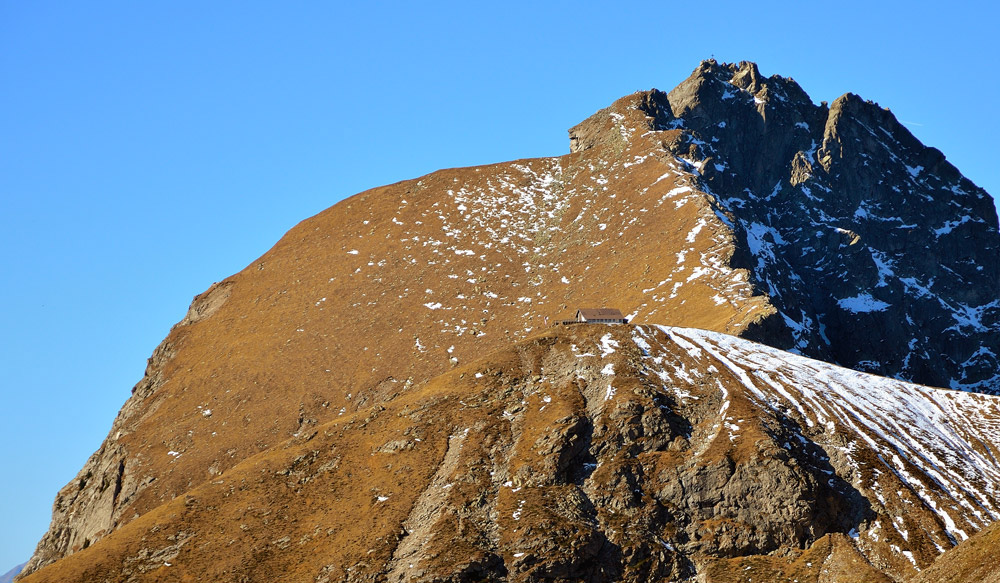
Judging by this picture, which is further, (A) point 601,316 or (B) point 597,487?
(A) point 601,316

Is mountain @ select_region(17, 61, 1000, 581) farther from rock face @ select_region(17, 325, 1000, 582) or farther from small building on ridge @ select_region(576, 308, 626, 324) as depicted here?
small building on ridge @ select_region(576, 308, 626, 324)

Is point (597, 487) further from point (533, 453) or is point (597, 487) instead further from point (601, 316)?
point (601, 316)

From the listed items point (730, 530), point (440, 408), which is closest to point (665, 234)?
point (440, 408)

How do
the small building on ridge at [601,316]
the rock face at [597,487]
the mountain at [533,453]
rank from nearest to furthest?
the rock face at [597,487]
the mountain at [533,453]
the small building on ridge at [601,316]

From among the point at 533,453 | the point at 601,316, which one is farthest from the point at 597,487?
the point at 601,316

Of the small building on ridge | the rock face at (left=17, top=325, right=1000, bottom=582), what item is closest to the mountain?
the rock face at (left=17, top=325, right=1000, bottom=582)

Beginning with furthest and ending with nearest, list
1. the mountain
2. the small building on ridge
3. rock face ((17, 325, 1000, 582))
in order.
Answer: the small building on ridge
the mountain
rock face ((17, 325, 1000, 582))

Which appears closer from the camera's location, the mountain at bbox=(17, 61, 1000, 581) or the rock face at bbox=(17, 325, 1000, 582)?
the rock face at bbox=(17, 325, 1000, 582)

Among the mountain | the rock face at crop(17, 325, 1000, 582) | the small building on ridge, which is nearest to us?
the rock face at crop(17, 325, 1000, 582)

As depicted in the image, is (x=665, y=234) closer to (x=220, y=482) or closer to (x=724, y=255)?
(x=724, y=255)

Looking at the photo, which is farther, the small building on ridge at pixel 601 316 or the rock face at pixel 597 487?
the small building on ridge at pixel 601 316

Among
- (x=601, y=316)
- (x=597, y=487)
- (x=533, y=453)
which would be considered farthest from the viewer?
(x=601, y=316)

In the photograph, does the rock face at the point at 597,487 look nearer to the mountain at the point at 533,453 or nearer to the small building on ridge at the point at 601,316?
the mountain at the point at 533,453

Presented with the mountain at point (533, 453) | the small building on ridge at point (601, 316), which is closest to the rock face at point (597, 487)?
the mountain at point (533, 453)
